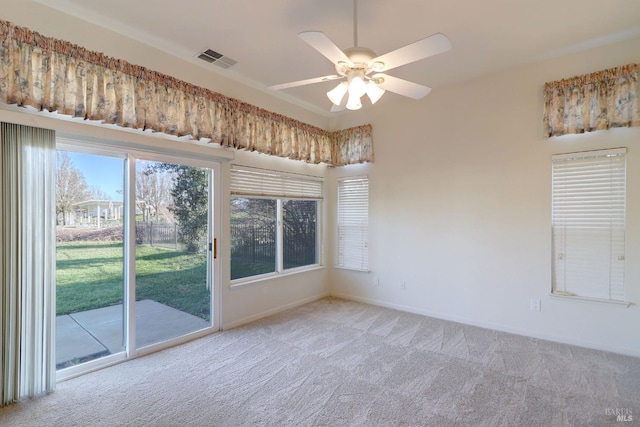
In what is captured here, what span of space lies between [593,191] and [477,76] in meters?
1.81

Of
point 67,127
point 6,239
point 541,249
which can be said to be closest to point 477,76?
point 541,249

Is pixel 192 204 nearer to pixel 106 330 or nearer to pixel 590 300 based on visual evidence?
pixel 106 330

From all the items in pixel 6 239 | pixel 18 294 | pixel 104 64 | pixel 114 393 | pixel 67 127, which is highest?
pixel 104 64

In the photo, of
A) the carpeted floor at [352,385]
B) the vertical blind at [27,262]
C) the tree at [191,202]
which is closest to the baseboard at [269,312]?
the carpeted floor at [352,385]

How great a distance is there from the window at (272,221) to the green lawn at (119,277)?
0.54 m

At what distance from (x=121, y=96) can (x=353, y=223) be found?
3.50 meters

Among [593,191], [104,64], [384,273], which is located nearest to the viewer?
[104,64]

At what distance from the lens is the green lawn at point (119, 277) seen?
269 centimetres

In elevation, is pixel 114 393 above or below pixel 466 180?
below

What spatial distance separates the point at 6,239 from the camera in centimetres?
224

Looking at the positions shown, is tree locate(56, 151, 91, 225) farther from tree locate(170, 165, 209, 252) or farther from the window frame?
the window frame

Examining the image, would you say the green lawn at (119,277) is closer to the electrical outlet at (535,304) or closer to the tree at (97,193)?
the tree at (97,193)

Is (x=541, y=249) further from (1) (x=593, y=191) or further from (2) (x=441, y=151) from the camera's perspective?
(2) (x=441, y=151)

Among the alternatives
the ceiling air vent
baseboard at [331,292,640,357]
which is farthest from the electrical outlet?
the ceiling air vent
